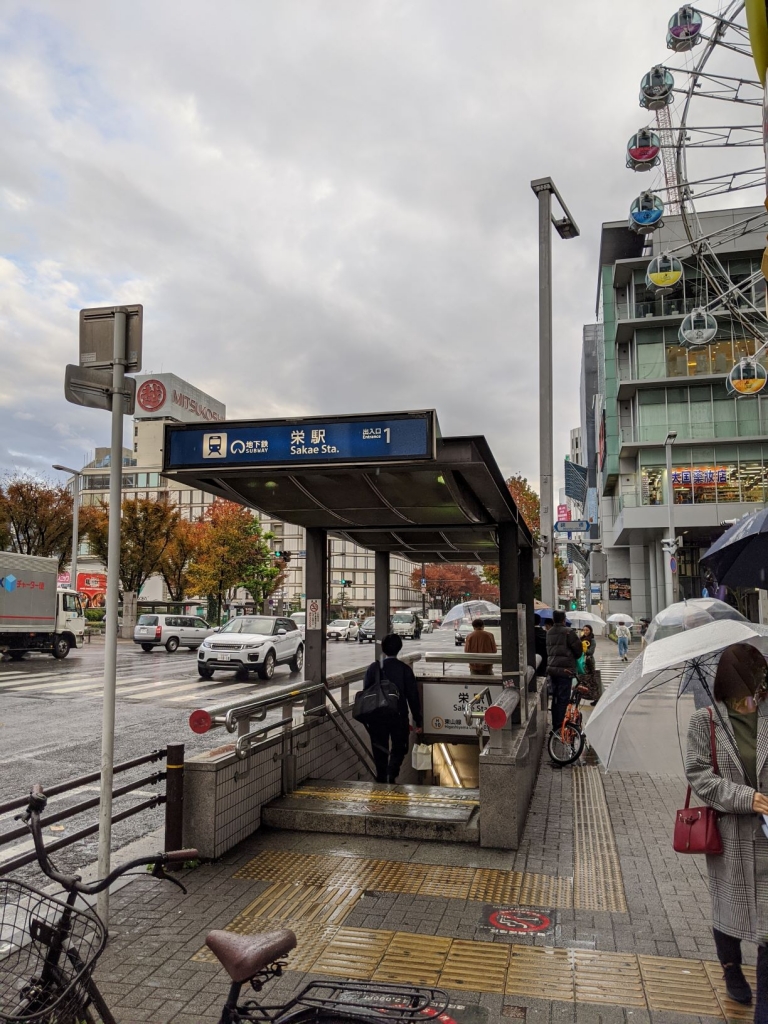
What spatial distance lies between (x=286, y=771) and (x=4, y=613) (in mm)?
22477

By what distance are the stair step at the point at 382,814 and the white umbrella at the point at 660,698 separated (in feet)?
7.76

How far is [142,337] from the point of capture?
14.7 feet

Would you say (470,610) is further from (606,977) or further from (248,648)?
(606,977)

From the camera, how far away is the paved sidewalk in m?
3.90

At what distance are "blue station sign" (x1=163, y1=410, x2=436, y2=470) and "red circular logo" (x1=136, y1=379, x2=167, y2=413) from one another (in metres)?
0.24

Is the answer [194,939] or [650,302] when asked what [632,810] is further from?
[650,302]

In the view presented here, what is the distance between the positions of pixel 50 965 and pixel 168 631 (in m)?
33.0

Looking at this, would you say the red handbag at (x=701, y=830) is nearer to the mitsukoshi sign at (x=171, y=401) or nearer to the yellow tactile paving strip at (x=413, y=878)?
the yellow tactile paving strip at (x=413, y=878)

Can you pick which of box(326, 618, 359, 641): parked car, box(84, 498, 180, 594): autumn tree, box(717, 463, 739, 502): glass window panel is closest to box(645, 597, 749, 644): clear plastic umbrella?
box(717, 463, 739, 502): glass window panel

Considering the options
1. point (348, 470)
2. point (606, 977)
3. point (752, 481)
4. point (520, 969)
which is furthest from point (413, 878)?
point (752, 481)

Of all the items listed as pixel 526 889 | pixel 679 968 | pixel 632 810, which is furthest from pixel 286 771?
pixel 679 968

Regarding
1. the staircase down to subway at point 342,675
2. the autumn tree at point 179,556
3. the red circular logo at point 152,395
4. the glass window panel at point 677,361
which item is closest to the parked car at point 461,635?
the glass window panel at point 677,361

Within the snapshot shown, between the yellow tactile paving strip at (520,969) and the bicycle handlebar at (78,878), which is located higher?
the bicycle handlebar at (78,878)

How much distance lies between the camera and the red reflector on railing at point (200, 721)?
6.18 m
